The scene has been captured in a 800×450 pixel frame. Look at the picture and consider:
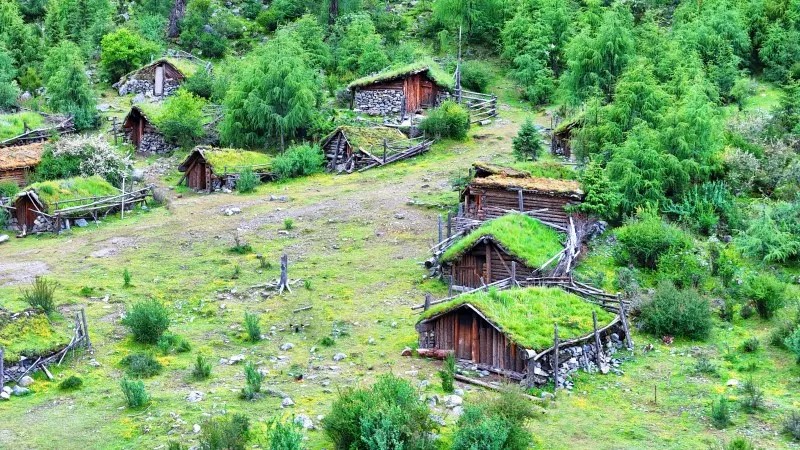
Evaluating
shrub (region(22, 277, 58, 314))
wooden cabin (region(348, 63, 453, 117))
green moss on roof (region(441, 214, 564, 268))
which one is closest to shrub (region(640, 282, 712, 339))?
green moss on roof (region(441, 214, 564, 268))

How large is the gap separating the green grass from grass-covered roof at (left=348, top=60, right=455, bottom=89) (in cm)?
1521

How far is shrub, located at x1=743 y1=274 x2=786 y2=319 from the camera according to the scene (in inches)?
1347

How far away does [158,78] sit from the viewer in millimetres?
59375

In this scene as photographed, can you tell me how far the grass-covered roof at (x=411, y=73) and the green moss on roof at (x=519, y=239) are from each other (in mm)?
18392

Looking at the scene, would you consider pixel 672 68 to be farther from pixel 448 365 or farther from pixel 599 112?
pixel 448 365

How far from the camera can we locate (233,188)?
4788 cm

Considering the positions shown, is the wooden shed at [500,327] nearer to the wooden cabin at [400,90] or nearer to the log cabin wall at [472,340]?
the log cabin wall at [472,340]

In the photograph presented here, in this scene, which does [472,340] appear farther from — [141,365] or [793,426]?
[141,365]

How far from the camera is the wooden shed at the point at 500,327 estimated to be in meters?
29.3

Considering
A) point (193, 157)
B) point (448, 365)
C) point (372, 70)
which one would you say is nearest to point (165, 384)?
point (448, 365)

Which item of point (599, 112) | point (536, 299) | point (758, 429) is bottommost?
point (758, 429)

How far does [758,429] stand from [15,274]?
948 inches

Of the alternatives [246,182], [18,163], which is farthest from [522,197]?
[18,163]

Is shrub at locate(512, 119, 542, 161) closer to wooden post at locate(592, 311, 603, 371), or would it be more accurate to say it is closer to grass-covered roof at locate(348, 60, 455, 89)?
grass-covered roof at locate(348, 60, 455, 89)
